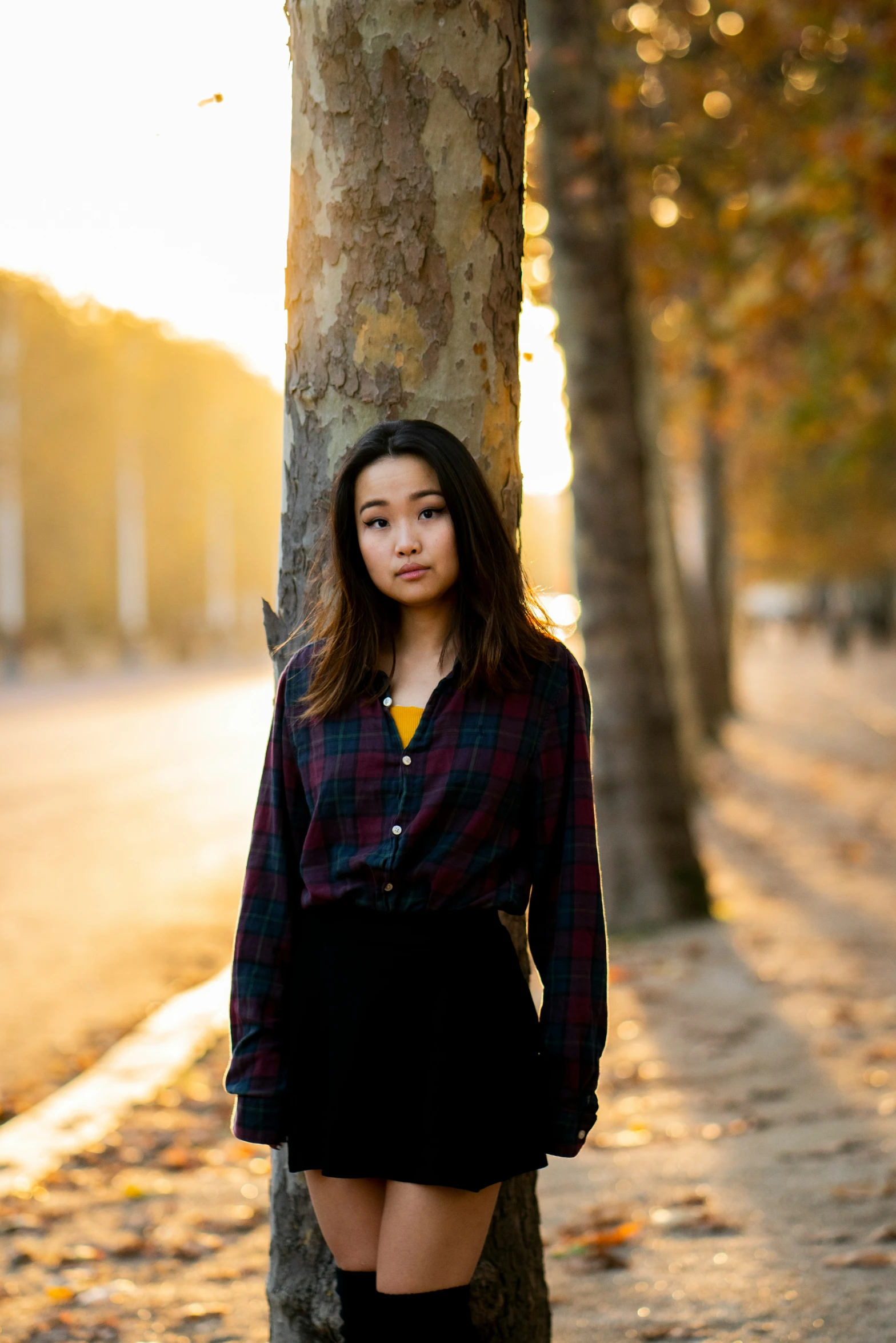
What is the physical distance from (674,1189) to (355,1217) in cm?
216

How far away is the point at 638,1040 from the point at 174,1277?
9.12 ft

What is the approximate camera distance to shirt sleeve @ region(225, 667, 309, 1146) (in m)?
2.54

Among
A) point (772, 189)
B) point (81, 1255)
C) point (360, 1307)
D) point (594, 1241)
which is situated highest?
point (772, 189)

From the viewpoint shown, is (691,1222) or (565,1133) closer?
(565,1133)

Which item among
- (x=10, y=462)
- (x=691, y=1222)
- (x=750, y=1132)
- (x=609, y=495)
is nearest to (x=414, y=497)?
(x=691, y=1222)

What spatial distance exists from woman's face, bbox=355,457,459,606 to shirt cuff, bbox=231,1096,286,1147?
92cm

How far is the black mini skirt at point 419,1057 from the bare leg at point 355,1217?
58mm

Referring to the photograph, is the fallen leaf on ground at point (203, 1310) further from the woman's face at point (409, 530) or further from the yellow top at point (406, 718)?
the woman's face at point (409, 530)

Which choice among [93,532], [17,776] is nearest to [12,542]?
[93,532]

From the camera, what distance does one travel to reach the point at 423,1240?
2.42 m

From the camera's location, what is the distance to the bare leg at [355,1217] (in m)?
2.53

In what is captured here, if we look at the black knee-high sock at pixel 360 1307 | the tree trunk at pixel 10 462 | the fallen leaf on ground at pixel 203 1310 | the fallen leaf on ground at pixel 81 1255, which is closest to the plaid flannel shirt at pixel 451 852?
the black knee-high sock at pixel 360 1307

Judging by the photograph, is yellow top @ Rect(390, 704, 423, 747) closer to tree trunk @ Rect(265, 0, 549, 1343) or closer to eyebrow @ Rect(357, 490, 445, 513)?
eyebrow @ Rect(357, 490, 445, 513)

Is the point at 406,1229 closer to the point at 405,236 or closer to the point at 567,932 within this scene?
the point at 567,932
